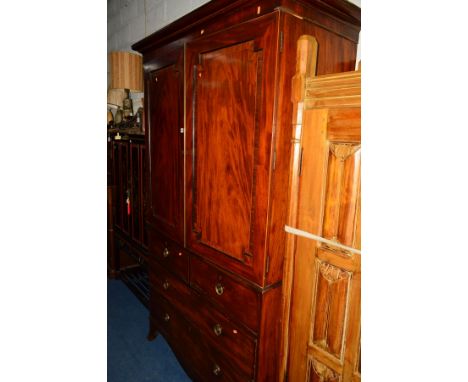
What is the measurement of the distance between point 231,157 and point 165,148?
2.05ft

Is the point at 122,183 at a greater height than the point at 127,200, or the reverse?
the point at 122,183

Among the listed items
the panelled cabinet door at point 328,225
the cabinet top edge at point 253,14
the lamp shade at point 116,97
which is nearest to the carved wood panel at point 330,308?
the panelled cabinet door at point 328,225

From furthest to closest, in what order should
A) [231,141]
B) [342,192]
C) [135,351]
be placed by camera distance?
1. [135,351]
2. [231,141]
3. [342,192]

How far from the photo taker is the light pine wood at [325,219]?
0.95m

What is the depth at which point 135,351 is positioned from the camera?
2184 millimetres

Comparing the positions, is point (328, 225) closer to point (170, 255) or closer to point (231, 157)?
point (231, 157)

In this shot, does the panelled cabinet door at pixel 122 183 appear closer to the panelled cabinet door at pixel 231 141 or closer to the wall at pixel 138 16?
the wall at pixel 138 16

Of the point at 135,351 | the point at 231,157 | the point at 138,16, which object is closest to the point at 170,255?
the point at 231,157

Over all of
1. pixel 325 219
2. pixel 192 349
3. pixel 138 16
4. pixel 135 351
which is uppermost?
pixel 138 16

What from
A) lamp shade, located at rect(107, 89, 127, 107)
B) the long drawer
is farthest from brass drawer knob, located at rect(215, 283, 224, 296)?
lamp shade, located at rect(107, 89, 127, 107)

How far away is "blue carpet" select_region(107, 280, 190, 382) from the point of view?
197 cm

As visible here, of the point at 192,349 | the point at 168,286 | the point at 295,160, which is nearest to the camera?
the point at 295,160
